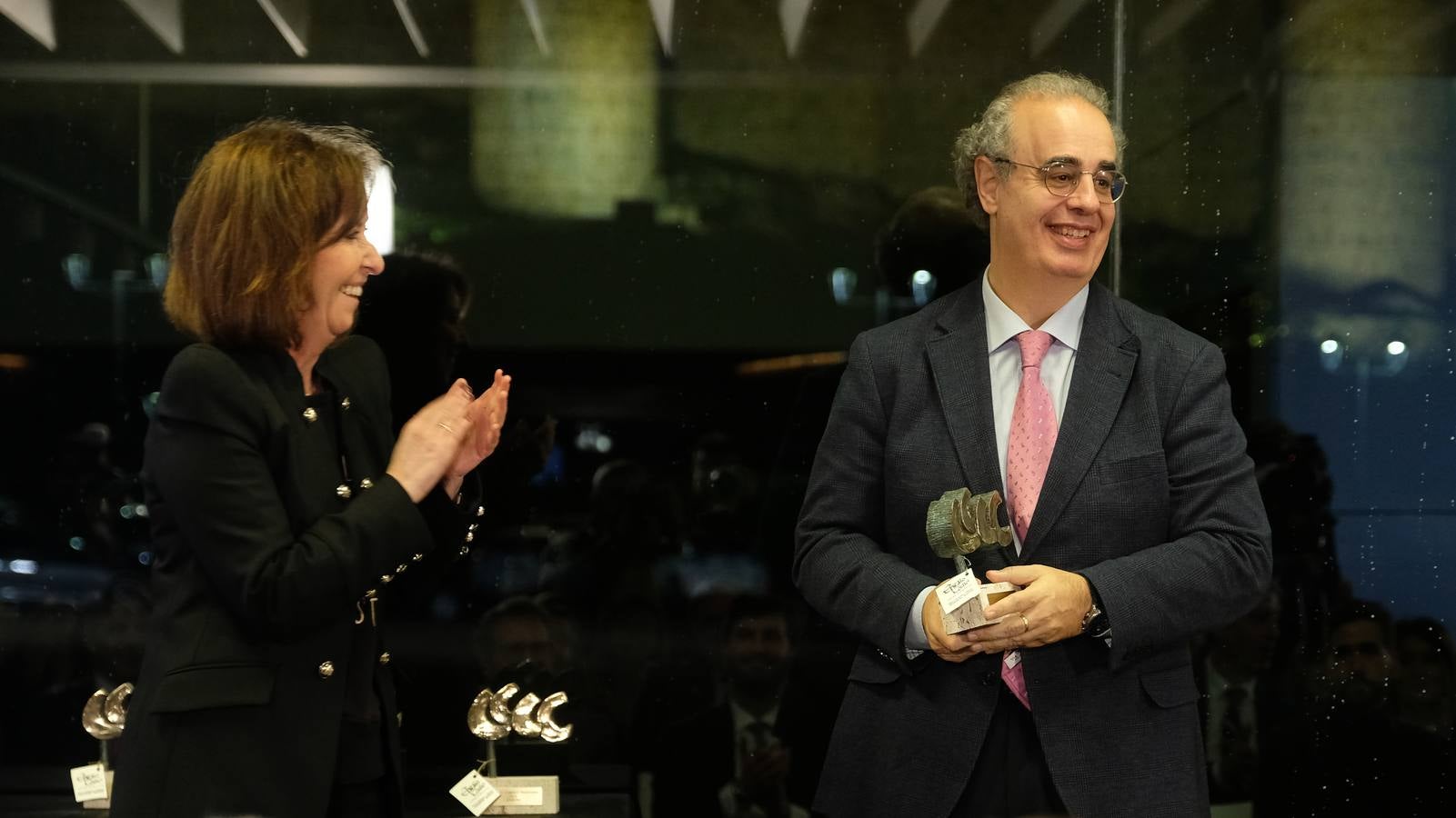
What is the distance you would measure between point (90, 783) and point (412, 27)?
5.74 ft

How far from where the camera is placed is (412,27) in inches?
128

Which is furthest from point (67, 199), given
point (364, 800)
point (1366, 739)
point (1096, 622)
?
point (1366, 739)

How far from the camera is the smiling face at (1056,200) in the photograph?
7.35 ft

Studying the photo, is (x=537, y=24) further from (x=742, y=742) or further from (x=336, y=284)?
(x=742, y=742)

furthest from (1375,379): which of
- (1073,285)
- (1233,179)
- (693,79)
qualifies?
(693,79)

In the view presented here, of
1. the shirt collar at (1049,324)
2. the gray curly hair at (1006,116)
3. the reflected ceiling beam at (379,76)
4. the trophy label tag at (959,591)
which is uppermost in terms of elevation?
the reflected ceiling beam at (379,76)

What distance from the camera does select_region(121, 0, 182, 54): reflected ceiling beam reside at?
10.7 feet

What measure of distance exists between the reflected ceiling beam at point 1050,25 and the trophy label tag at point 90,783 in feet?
8.30

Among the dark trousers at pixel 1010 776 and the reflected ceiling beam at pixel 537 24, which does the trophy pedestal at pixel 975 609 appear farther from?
the reflected ceiling beam at pixel 537 24

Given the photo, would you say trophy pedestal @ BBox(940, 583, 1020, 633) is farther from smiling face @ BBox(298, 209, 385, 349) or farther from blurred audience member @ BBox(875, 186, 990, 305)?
blurred audience member @ BBox(875, 186, 990, 305)

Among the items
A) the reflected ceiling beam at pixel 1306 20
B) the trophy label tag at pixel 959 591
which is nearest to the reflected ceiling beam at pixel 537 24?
the reflected ceiling beam at pixel 1306 20

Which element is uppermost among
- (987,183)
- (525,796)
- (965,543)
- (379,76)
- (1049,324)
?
(379,76)

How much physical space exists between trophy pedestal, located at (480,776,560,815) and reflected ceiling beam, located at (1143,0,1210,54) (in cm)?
206

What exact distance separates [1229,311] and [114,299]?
2491 mm
